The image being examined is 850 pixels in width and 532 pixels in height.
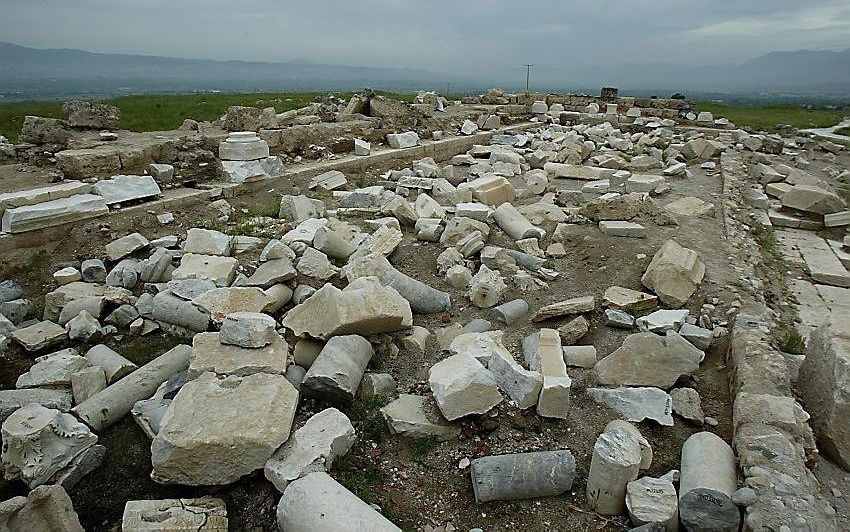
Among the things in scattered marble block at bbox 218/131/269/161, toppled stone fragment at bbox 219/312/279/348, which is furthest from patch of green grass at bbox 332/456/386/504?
scattered marble block at bbox 218/131/269/161

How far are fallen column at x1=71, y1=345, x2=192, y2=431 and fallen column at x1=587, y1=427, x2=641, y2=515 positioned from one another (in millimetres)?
3387

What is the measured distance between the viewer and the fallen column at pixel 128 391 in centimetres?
386

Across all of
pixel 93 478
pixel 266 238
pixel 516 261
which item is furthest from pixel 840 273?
pixel 93 478

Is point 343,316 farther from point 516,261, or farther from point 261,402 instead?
point 516,261

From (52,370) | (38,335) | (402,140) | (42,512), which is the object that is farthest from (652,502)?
(402,140)

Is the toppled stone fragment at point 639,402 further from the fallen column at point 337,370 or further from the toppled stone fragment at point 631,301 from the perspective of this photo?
the fallen column at point 337,370

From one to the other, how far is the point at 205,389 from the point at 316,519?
1.38 metres

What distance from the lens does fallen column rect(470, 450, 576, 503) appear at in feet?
10.9

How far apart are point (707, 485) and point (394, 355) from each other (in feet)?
8.70

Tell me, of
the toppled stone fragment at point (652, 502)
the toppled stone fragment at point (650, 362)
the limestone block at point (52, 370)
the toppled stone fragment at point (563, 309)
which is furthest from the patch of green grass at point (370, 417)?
the limestone block at point (52, 370)

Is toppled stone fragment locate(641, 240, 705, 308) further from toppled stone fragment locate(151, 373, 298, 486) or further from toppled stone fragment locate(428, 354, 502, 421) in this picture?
toppled stone fragment locate(151, 373, 298, 486)

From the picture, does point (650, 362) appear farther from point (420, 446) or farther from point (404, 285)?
point (404, 285)

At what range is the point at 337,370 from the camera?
3982 mm

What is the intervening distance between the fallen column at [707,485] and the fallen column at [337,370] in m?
2.37
